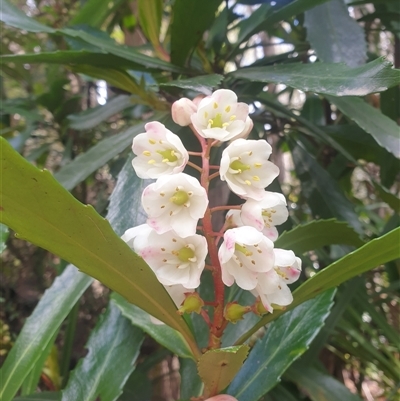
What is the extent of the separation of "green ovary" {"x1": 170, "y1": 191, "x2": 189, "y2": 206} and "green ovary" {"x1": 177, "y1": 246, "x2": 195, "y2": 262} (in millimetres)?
43

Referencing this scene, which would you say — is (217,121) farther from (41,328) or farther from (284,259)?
(41,328)

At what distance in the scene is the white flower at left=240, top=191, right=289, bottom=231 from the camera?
1.19ft

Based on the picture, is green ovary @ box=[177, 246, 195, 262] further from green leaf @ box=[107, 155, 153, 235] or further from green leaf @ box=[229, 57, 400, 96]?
green leaf @ box=[229, 57, 400, 96]

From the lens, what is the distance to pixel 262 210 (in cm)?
37

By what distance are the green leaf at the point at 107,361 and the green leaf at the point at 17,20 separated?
46 cm

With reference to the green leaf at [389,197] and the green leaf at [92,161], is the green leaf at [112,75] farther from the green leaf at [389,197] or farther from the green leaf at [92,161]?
the green leaf at [389,197]

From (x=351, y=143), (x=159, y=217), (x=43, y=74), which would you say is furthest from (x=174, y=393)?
(x=43, y=74)

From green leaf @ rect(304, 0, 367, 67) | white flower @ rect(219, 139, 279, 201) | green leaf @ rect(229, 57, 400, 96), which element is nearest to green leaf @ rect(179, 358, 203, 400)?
white flower @ rect(219, 139, 279, 201)

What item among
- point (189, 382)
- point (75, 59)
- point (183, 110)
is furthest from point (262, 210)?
point (75, 59)

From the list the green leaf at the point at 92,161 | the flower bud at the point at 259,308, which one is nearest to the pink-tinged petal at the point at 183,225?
the flower bud at the point at 259,308

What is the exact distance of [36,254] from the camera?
1.09m

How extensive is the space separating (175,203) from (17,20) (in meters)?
0.49

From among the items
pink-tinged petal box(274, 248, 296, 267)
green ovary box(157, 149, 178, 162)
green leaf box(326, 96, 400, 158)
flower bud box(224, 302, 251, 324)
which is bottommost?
green leaf box(326, 96, 400, 158)

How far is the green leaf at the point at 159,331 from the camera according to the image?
48cm
